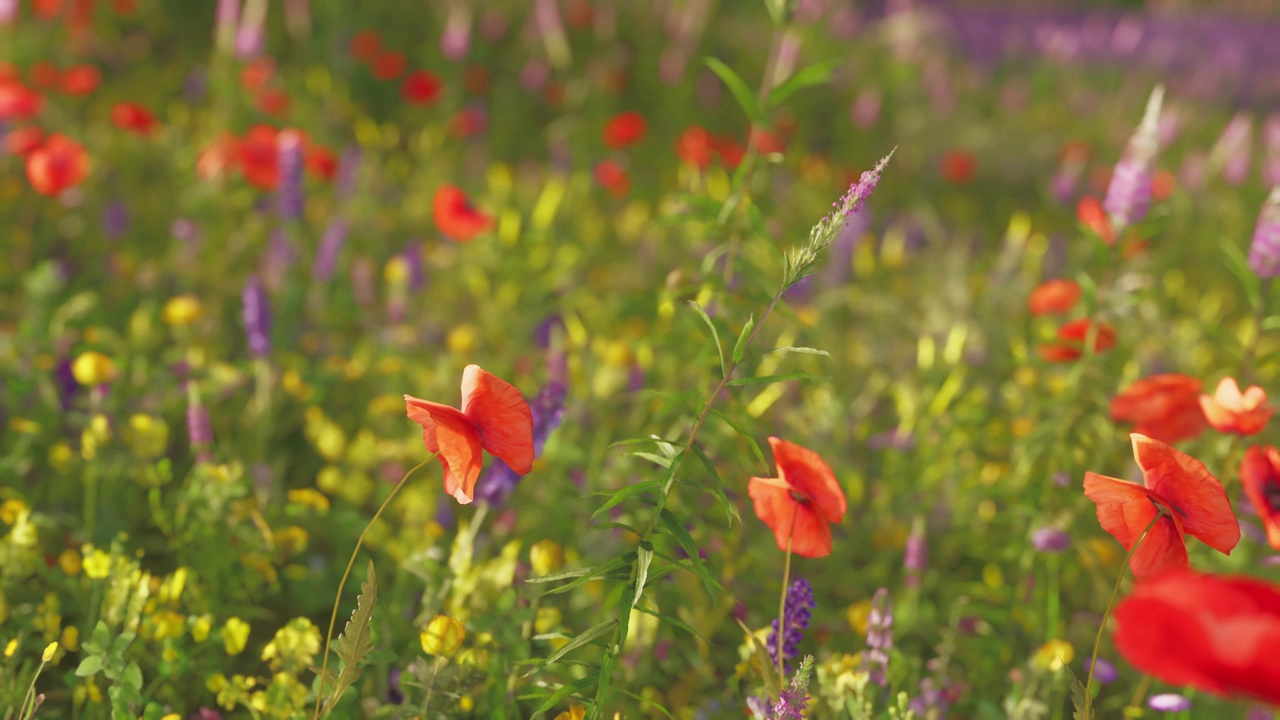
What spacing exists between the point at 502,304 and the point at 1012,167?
3426 millimetres

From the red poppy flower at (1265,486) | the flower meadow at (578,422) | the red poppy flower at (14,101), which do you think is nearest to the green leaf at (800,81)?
the flower meadow at (578,422)

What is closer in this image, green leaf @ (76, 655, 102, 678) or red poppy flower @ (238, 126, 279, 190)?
green leaf @ (76, 655, 102, 678)

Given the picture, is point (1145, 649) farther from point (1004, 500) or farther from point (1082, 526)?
point (1004, 500)

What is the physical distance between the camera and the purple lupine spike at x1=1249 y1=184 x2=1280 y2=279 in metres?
1.43

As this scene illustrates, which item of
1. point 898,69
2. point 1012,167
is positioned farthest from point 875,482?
point 898,69

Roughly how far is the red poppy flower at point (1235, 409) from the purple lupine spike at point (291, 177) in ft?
6.62

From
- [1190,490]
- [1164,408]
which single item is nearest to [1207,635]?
[1190,490]

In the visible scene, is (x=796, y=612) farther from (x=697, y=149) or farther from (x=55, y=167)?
(x=55, y=167)

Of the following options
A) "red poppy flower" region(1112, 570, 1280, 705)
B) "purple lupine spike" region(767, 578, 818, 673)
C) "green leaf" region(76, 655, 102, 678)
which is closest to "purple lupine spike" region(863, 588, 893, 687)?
"purple lupine spike" region(767, 578, 818, 673)

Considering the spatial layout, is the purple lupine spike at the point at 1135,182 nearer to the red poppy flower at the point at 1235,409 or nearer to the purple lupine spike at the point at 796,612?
the red poppy flower at the point at 1235,409

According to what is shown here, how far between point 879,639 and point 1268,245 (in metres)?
0.90

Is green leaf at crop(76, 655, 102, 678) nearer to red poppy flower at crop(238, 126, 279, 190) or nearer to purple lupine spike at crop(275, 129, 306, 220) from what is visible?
purple lupine spike at crop(275, 129, 306, 220)

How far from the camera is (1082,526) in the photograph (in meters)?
1.77

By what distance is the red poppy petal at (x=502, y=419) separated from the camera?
40.0 inches
